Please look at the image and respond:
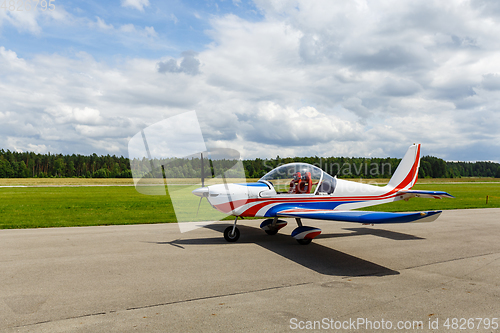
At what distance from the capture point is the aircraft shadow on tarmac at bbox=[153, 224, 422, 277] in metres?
6.16

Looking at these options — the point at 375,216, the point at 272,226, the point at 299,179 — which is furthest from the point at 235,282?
the point at 272,226

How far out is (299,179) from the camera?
8.98 metres

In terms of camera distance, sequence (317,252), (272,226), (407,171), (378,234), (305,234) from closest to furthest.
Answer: (317,252) → (305,234) → (272,226) → (378,234) → (407,171)

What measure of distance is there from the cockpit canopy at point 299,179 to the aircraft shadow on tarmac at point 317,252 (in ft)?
5.01

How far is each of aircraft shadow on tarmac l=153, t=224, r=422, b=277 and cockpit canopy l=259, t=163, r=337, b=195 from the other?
1526 millimetres

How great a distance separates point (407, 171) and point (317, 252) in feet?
18.2

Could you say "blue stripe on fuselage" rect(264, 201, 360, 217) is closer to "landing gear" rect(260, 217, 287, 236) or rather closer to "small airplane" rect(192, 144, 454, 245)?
"small airplane" rect(192, 144, 454, 245)

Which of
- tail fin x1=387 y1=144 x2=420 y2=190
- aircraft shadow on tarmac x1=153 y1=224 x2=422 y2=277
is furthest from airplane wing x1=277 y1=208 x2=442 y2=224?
tail fin x1=387 y1=144 x2=420 y2=190

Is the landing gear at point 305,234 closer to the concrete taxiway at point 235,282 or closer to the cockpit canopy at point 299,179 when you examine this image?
the concrete taxiway at point 235,282

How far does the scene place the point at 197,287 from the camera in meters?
5.05

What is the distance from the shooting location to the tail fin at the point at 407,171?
10953mm

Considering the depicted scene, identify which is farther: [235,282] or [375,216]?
[375,216]

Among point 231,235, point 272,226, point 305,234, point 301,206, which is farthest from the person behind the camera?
point 272,226

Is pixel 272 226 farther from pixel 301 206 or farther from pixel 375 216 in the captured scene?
pixel 375 216
